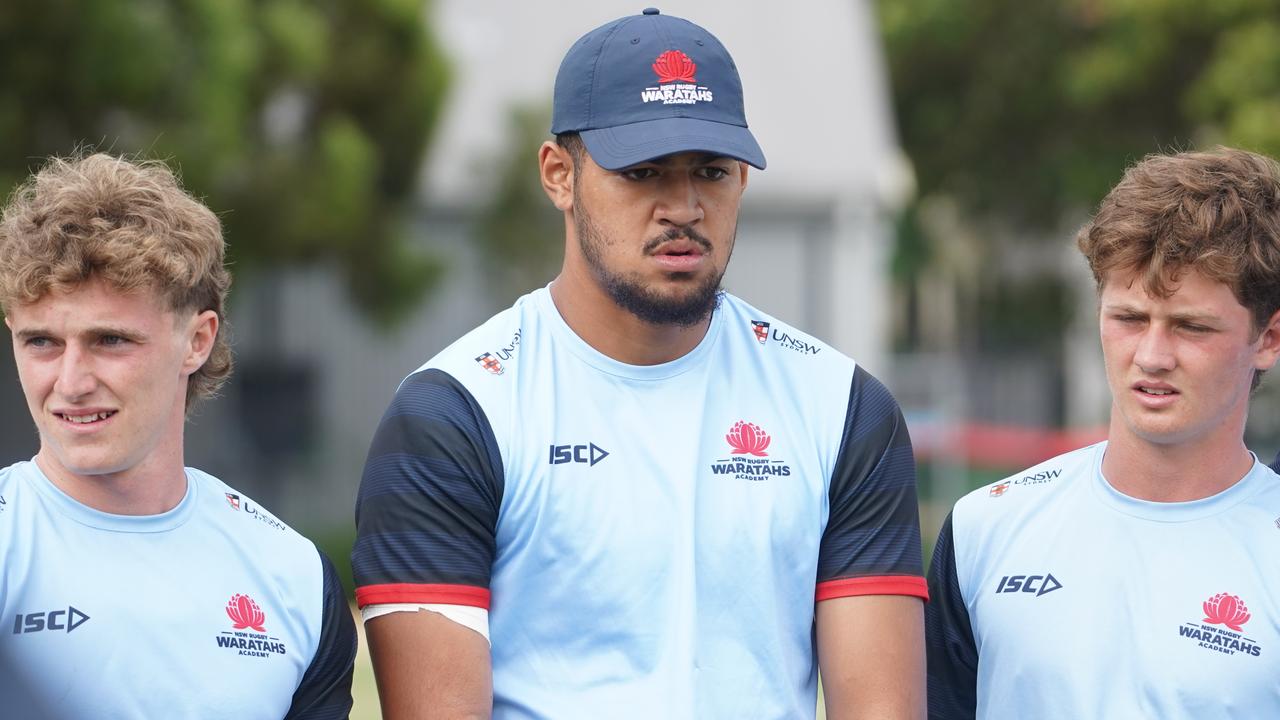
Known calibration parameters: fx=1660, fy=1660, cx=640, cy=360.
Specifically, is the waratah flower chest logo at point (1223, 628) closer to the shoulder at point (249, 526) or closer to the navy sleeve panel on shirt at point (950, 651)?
the navy sleeve panel on shirt at point (950, 651)

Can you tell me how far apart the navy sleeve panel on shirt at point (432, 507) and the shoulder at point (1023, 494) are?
42.4 inches

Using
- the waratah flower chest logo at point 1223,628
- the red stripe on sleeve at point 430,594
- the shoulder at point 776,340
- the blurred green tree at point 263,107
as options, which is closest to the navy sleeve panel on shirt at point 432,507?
the red stripe on sleeve at point 430,594

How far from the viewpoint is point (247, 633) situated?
3.20 m

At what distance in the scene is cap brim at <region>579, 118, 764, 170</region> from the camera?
3406 millimetres

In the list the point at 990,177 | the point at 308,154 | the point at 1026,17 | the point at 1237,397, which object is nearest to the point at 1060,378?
the point at 990,177

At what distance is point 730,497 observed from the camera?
3.46 m

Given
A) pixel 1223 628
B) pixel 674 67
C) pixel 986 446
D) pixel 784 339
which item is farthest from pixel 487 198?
pixel 1223 628

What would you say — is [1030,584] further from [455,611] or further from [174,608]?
[174,608]

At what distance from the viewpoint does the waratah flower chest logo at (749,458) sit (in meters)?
3.49

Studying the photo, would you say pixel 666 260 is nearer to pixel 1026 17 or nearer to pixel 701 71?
pixel 701 71

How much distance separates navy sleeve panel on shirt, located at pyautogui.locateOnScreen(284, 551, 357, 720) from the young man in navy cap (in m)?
0.06

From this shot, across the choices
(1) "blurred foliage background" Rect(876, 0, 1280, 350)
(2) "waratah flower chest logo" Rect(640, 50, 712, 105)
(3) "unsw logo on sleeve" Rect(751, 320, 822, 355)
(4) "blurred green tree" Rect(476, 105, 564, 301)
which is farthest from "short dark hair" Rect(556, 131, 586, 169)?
(1) "blurred foliage background" Rect(876, 0, 1280, 350)

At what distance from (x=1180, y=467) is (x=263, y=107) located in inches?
449

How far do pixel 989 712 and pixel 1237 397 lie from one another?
0.85 meters
